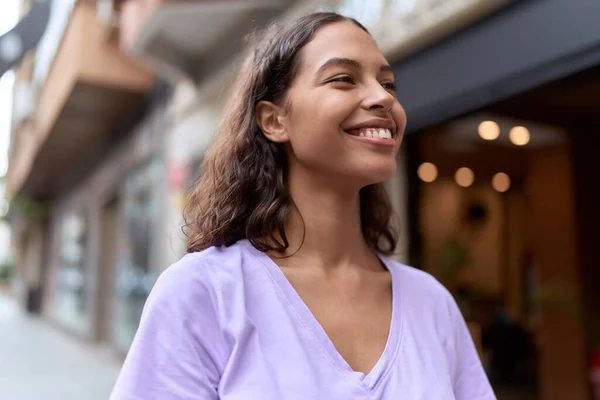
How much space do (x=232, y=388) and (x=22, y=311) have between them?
70.6 ft

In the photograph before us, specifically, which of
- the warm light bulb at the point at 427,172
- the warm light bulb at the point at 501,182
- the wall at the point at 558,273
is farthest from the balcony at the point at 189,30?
the warm light bulb at the point at 501,182

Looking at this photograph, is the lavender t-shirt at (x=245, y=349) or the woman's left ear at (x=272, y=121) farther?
the woman's left ear at (x=272, y=121)

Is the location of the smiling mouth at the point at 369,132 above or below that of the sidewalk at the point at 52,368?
above

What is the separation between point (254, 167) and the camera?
123cm

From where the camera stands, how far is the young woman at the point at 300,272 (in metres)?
0.94

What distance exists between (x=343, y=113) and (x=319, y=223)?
0.79ft

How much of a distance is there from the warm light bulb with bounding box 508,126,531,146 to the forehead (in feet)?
13.5

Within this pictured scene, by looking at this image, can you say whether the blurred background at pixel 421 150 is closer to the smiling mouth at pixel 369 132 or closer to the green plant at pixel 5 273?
the smiling mouth at pixel 369 132

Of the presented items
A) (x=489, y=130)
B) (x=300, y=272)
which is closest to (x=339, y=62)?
(x=300, y=272)

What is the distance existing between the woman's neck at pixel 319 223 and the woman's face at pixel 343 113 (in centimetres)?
5

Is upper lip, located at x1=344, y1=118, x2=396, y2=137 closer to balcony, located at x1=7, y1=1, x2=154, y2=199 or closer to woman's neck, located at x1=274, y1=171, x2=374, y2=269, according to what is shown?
woman's neck, located at x1=274, y1=171, x2=374, y2=269

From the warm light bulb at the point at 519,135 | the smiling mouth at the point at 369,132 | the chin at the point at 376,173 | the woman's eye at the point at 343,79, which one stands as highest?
the warm light bulb at the point at 519,135

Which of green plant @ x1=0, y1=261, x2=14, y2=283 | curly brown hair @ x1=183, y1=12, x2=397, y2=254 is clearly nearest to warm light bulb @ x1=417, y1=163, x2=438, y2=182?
curly brown hair @ x1=183, y1=12, x2=397, y2=254

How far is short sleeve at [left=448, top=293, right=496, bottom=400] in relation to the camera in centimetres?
121
